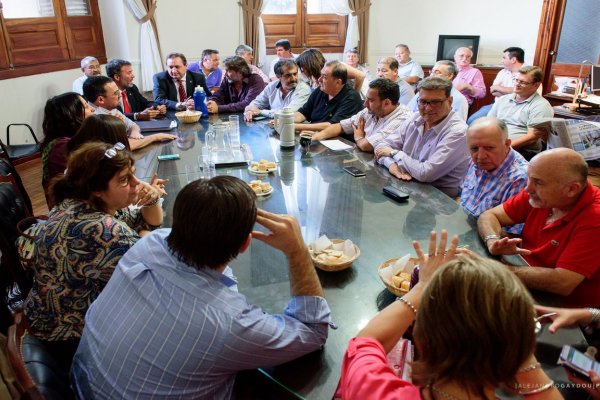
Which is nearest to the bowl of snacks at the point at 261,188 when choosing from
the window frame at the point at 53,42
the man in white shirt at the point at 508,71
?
the window frame at the point at 53,42

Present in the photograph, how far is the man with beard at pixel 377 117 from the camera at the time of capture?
2949 millimetres

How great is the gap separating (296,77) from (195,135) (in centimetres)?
121

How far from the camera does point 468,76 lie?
6.09m

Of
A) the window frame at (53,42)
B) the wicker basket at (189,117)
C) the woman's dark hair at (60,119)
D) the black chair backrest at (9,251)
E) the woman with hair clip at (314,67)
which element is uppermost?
the window frame at (53,42)

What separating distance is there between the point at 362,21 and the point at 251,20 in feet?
5.94

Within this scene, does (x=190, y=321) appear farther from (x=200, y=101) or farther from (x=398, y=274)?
(x=200, y=101)

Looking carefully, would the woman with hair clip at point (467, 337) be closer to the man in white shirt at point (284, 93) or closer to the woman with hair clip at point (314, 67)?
the man in white shirt at point (284, 93)

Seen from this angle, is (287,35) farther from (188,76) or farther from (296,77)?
(296,77)

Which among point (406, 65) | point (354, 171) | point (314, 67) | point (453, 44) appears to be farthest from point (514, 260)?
point (453, 44)

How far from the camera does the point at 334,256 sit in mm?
1434

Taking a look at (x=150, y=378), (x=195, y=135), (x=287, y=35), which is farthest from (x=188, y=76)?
(x=150, y=378)

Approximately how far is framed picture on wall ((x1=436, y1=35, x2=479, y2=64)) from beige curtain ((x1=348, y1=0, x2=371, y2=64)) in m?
1.17

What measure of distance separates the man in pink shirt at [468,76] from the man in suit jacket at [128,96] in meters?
4.03

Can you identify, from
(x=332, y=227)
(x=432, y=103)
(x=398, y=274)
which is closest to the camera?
(x=398, y=274)
